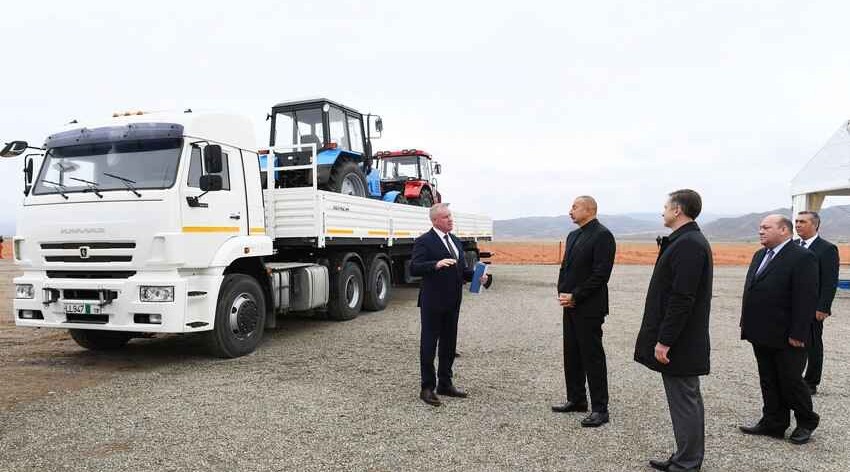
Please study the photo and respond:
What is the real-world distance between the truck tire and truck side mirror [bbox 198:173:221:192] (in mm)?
8699

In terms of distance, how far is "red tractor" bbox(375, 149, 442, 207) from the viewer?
14422 mm

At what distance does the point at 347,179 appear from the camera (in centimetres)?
1009

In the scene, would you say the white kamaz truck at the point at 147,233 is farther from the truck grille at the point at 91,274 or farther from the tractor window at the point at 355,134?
the tractor window at the point at 355,134

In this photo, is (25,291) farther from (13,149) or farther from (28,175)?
(13,149)

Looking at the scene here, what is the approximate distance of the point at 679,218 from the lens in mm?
3512

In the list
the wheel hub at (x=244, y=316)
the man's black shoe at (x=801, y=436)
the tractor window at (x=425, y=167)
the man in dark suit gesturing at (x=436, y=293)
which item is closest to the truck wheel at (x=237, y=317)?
the wheel hub at (x=244, y=316)

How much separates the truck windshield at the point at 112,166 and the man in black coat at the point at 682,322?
4.82 metres

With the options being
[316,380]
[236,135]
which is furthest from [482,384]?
[236,135]

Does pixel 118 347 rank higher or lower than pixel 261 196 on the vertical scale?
lower

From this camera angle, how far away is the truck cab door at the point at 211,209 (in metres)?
5.89

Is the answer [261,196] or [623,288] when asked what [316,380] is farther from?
[623,288]

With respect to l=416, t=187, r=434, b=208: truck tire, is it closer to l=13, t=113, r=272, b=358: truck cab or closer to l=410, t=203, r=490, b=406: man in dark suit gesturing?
l=13, t=113, r=272, b=358: truck cab

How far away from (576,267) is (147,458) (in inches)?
132

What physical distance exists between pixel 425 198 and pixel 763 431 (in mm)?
11238
